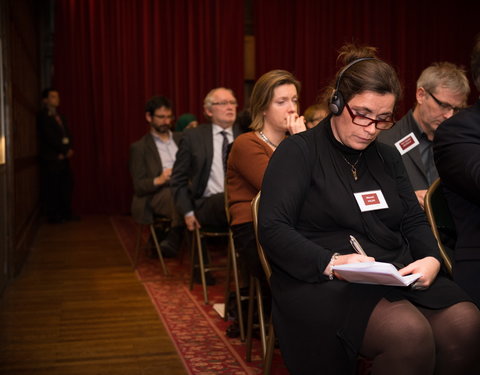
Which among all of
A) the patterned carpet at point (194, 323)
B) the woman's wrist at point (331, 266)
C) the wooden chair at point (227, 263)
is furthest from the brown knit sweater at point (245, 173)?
the woman's wrist at point (331, 266)

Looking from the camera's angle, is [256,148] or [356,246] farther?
[256,148]

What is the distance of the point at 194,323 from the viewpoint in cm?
386

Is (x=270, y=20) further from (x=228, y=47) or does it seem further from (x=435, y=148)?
(x=435, y=148)

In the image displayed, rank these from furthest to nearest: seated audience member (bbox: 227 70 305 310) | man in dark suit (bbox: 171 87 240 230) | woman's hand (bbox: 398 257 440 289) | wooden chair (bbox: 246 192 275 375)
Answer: man in dark suit (bbox: 171 87 240 230), seated audience member (bbox: 227 70 305 310), wooden chair (bbox: 246 192 275 375), woman's hand (bbox: 398 257 440 289)

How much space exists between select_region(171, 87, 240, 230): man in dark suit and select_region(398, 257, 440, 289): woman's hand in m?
2.47

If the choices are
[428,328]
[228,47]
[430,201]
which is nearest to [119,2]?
[228,47]

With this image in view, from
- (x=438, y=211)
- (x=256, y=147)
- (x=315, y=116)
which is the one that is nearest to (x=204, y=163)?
(x=315, y=116)

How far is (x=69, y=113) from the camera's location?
9070 millimetres

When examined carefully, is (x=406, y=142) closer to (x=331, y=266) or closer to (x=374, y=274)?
(x=331, y=266)

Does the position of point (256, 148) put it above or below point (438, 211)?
above

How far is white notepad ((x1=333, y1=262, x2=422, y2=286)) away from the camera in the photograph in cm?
174

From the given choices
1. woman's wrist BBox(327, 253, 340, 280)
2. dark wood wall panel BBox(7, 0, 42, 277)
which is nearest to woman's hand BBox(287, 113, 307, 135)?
woman's wrist BBox(327, 253, 340, 280)

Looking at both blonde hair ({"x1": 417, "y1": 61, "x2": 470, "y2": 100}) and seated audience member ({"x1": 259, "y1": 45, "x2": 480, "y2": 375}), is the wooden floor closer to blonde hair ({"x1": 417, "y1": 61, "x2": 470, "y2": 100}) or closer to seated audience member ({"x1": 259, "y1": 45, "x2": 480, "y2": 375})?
seated audience member ({"x1": 259, "y1": 45, "x2": 480, "y2": 375})

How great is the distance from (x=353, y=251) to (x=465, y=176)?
44cm
